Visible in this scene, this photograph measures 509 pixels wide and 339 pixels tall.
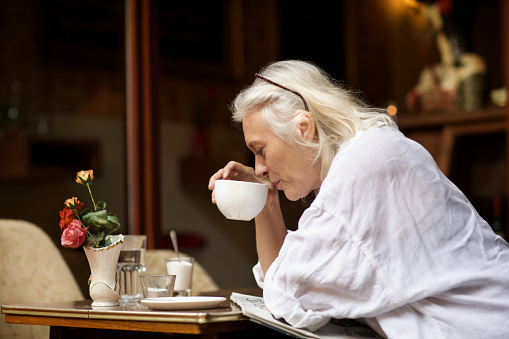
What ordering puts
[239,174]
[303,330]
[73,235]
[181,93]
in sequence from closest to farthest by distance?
[303,330] → [73,235] → [239,174] → [181,93]

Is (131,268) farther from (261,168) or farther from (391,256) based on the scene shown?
(391,256)

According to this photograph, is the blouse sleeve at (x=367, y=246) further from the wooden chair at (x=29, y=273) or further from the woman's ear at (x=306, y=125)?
the wooden chair at (x=29, y=273)

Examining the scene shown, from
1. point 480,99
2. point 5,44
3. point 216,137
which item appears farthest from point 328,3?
point 5,44

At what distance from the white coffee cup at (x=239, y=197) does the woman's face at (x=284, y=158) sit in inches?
2.3

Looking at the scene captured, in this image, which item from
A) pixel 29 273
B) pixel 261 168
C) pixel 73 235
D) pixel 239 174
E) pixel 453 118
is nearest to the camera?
pixel 73 235

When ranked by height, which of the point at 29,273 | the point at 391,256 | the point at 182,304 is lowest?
the point at 29,273

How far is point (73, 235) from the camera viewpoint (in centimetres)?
160

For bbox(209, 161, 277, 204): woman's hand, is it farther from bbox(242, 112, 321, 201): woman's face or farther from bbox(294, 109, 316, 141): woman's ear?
bbox(294, 109, 316, 141): woman's ear

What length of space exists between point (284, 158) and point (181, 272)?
392mm

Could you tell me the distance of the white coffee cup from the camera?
1.66 m

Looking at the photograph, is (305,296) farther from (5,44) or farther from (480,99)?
(5,44)

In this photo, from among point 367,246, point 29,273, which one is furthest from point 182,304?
point 29,273

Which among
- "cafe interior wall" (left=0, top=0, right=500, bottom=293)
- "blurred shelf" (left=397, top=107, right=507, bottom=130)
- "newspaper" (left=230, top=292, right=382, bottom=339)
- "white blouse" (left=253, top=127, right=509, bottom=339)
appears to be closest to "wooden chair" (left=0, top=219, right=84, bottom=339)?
"newspaper" (left=230, top=292, right=382, bottom=339)

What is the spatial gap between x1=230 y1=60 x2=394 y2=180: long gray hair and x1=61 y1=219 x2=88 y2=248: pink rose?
17.9 inches
